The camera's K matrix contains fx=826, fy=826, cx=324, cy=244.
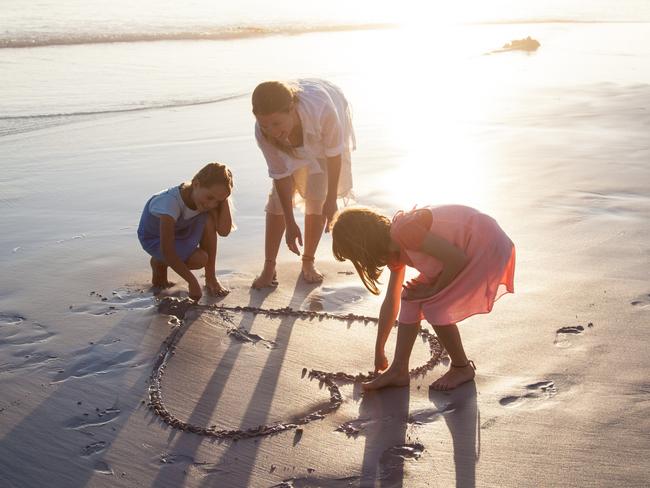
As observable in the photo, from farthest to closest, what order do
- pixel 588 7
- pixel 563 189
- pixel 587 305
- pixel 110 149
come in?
pixel 588 7
pixel 110 149
pixel 563 189
pixel 587 305

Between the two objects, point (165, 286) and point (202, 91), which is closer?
point (165, 286)

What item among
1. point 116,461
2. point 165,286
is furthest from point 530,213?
point 116,461

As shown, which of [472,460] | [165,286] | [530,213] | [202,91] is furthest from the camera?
[202,91]

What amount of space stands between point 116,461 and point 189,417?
1.42ft

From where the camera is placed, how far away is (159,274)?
5.03 metres

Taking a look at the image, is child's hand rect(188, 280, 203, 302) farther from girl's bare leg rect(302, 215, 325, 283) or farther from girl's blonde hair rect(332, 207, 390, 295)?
girl's blonde hair rect(332, 207, 390, 295)

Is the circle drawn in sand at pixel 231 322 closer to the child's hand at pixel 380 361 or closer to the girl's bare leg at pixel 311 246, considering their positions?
the child's hand at pixel 380 361

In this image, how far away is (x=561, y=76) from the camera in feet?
41.0

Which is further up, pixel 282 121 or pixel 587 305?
pixel 282 121

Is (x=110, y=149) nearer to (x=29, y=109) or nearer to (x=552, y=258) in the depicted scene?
(x=29, y=109)

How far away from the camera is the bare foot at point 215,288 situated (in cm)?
491

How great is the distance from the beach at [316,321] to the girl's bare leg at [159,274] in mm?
122

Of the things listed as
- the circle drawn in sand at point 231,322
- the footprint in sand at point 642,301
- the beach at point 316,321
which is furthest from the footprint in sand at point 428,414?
the footprint in sand at point 642,301

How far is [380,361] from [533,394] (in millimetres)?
703
